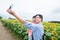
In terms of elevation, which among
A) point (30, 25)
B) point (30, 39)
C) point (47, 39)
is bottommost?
point (47, 39)

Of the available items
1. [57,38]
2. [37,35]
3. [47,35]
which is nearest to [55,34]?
[57,38]

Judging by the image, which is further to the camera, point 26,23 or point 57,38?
point 57,38

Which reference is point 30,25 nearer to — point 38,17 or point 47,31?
point 38,17

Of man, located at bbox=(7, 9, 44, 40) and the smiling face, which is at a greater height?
the smiling face

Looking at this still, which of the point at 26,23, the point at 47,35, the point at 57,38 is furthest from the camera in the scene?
the point at 47,35

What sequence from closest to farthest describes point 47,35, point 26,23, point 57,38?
point 26,23 → point 57,38 → point 47,35

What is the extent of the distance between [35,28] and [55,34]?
1.92 metres

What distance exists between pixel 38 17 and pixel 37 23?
0.10 m

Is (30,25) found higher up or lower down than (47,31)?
higher up

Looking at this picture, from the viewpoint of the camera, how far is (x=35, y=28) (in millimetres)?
2785

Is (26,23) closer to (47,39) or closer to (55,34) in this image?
(55,34)

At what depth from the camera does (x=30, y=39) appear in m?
2.82

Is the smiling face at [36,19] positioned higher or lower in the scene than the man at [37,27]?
higher

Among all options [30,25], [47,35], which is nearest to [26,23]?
[30,25]
